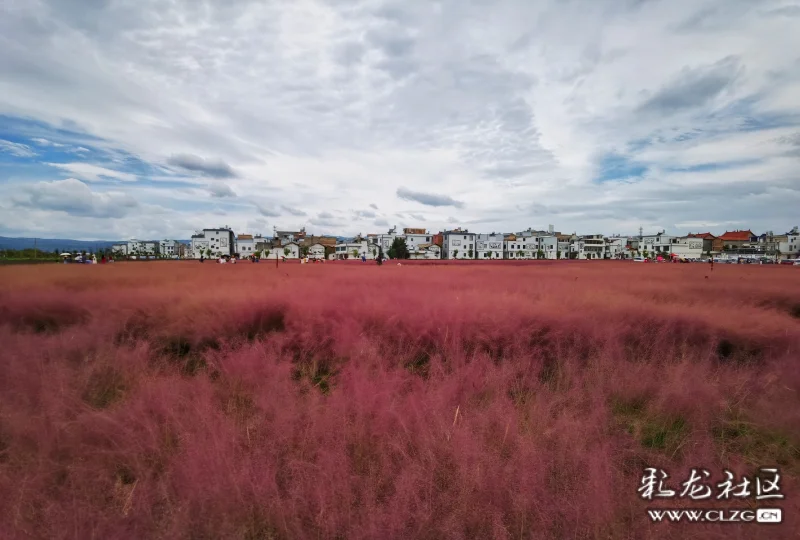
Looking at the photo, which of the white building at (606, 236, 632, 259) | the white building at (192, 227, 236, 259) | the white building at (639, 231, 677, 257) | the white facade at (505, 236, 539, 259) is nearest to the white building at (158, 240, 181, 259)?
the white building at (192, 227, 236, 259)

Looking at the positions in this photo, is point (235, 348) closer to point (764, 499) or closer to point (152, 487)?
point (152, 487)

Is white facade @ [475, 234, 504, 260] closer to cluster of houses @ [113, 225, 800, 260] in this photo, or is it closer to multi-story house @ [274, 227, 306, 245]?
cluster of houses @ [113, 225, 800, 260]

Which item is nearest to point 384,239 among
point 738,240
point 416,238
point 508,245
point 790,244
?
point 416,238

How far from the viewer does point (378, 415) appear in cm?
313

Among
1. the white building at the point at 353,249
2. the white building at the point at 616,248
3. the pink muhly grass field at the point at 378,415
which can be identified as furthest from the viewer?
the white building at the point at 616,248

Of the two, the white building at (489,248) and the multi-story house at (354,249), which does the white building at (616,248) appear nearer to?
the white building at (489,248)

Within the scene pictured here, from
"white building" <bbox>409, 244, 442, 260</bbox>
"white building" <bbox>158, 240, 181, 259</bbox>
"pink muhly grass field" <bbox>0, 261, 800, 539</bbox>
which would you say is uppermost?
"white building" <bbox>158, 240, 181, 259</bbox>

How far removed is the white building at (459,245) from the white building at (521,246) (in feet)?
29.6

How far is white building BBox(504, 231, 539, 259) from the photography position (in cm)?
8583

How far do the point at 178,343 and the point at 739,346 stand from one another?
8545mm

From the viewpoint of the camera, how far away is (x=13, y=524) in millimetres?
2092

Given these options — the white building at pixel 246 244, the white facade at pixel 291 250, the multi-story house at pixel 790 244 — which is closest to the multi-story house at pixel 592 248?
the multi-story house at pixel 790 244

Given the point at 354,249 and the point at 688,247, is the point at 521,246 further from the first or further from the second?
the point at 354,249

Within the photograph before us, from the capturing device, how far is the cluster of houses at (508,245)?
261ft
